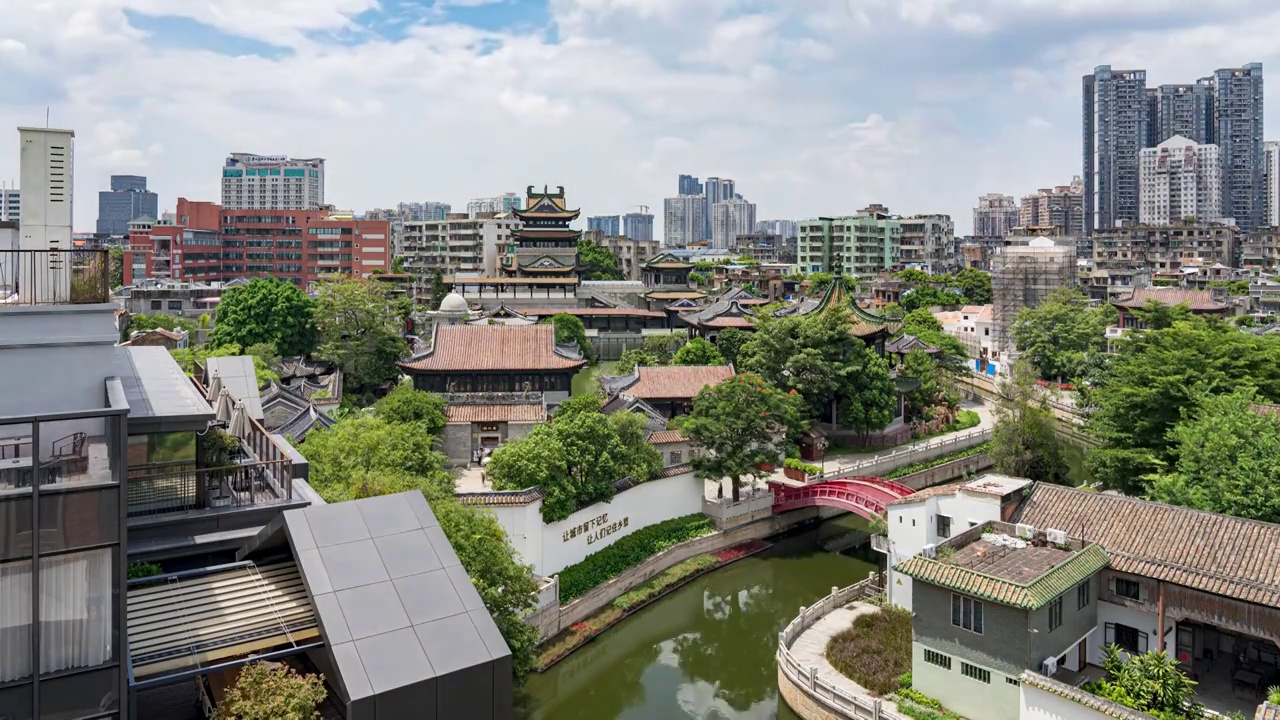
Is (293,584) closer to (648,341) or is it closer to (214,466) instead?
(214,466)

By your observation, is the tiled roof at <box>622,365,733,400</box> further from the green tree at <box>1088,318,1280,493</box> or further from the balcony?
the balcony

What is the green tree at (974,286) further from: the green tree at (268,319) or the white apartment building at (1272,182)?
the white apartment building at (1272,182)

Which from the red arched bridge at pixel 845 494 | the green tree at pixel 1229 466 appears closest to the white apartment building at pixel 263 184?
the red arched bridge at pixel 845 494

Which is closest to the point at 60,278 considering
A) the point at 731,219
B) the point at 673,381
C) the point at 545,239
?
the point at 673,381

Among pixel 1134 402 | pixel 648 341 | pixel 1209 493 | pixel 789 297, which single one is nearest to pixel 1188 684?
pixel 1209 493

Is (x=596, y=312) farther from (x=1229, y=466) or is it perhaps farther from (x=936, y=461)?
(x=1229, y=466)
